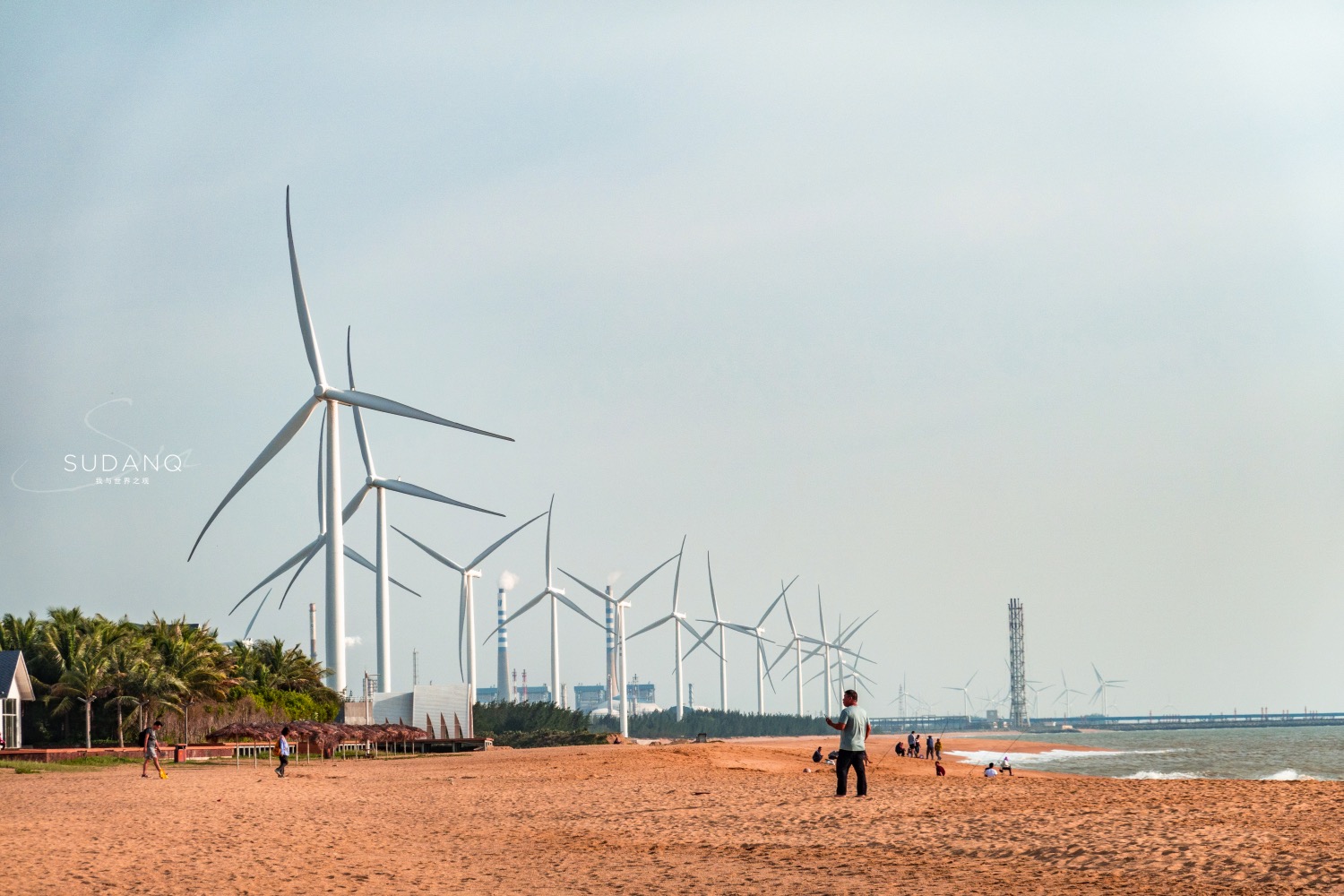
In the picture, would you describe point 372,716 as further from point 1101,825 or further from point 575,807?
point 1101,825

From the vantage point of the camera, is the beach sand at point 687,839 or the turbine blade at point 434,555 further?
the turbine blade at point 434,555

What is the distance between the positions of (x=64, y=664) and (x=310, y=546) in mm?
18363

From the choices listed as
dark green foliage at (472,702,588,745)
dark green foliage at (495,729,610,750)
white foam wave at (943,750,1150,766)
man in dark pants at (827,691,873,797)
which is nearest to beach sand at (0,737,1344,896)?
man in dark pants at (827,691,873,797)

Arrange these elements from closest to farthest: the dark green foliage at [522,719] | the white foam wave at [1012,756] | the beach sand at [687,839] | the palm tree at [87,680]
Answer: the beach sand at [687,839] → the palm tree at [87,680] → the white foam wave at [1012,756] → the dark green foliage at [522,719]

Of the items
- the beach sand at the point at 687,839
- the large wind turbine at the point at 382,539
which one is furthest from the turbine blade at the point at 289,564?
the beach sand at the point at 687,839

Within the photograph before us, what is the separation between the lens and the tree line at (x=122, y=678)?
188 ft

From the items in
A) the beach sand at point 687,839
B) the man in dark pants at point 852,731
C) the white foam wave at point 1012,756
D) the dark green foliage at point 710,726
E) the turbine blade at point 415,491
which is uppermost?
the turbine blade at point 415,491

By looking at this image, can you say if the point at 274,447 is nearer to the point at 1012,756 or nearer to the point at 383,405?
the point at 383,405

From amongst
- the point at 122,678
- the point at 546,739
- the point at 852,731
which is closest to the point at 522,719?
the point at 546,739

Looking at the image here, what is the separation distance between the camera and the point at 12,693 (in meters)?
55.1

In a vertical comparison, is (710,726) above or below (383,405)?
below

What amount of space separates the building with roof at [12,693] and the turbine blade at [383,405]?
1886 cm

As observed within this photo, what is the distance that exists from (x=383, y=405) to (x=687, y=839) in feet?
158

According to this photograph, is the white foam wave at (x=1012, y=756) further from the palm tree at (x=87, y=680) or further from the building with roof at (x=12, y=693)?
the building with roof at (x=12, y=693)
